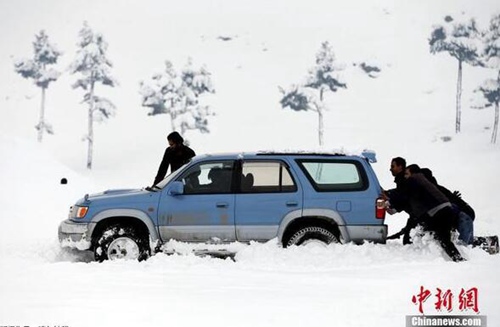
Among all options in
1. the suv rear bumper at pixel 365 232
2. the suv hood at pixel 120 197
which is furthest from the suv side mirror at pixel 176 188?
the suv rear bumper at pixel 365 232

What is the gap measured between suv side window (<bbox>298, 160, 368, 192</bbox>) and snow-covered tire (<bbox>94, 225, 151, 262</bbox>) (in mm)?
2636

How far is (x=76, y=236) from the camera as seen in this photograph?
10664 mm

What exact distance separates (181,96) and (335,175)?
203 feet

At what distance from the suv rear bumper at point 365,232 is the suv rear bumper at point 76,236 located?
12.5 feet

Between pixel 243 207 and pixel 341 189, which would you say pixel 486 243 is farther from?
pixel 243 207

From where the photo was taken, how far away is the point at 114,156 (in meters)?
74.9

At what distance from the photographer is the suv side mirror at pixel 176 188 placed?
10.5 metres

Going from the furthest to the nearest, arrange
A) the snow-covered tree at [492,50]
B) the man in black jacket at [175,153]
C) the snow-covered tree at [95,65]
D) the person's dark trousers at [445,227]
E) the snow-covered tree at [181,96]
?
the snow-covered tree at [492,50] → the snow-covered tree at [181,96] → the snow-covered tree at [95,65] → the man in black jacket at [175,153] → the person's dark trousers at [445,227]

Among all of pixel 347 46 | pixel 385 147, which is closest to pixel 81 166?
pixel 385 147

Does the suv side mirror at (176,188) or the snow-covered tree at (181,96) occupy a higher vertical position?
the snow-covered tree at (181,96)

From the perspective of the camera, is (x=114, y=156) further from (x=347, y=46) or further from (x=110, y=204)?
(x=110, y=204)

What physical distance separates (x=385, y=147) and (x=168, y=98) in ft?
73.9

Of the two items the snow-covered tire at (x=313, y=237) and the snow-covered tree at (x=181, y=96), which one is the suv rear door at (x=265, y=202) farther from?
the snow-covered tree at (x=181, y=96)

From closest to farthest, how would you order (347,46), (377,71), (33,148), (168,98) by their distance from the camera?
(33,148) < (168,98) < (377,71) < (347,46)
